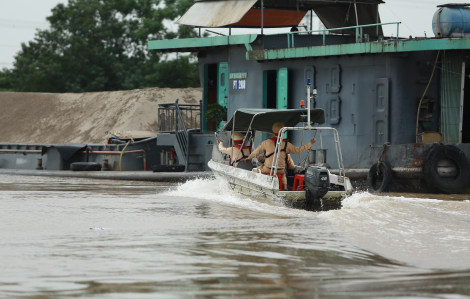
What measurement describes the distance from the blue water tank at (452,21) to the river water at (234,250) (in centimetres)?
646

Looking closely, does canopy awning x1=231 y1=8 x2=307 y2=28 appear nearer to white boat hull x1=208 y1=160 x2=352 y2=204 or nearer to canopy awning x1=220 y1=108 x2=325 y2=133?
canopy awning x1=220 y1=108 x2=325 y2=133

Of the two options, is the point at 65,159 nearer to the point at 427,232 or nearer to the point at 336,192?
the point at 336,192

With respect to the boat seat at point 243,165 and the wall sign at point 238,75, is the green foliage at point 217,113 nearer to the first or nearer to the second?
the wall sign at point 238,75

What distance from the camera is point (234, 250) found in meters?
7.25

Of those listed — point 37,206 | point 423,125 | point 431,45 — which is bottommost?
point 37,206

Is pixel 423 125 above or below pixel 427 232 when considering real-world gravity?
above

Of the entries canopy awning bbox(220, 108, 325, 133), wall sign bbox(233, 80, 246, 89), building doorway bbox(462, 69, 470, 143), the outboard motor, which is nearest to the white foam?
the outboard motor

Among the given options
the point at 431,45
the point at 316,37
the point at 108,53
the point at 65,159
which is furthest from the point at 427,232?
the point at 108,53

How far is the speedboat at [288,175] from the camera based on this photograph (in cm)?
1083

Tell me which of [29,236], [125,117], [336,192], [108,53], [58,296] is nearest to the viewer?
[58,296]

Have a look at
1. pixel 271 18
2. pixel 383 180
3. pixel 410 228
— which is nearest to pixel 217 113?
pixel 271 18

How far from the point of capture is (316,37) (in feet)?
66.5

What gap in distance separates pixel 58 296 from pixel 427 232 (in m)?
5.16

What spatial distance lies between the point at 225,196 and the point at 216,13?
9174 mm
